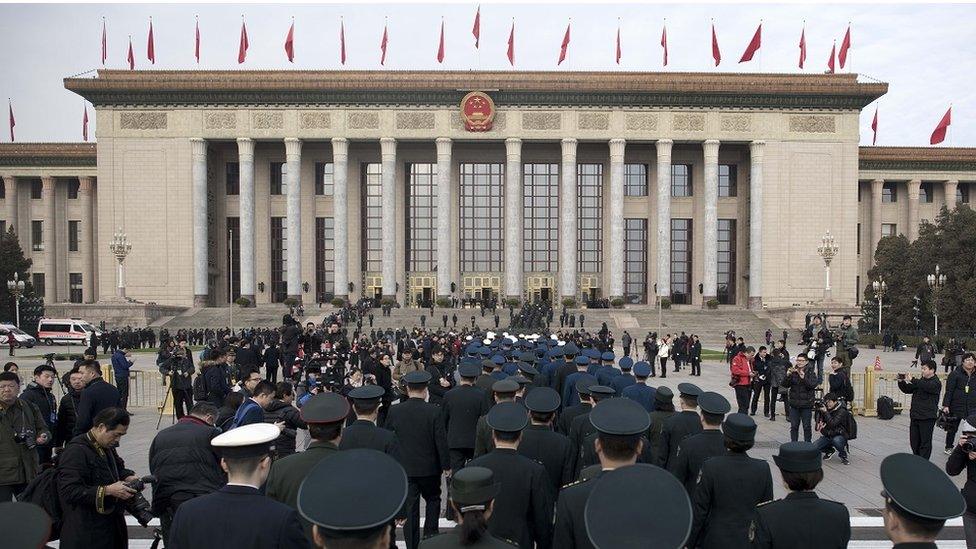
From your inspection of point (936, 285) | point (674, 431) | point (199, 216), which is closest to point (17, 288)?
point (199, 216)

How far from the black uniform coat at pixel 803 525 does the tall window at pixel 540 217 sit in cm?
6072

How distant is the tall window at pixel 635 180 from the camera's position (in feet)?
214

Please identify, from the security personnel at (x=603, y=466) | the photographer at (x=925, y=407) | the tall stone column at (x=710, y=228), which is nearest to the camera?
the security personnel at (x=603, y=466)

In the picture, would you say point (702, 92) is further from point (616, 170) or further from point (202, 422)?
point (202, 422)

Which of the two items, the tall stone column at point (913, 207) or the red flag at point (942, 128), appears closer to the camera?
the red flag at point (942, 128)

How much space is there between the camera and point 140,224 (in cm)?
5966

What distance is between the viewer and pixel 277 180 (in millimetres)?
64812

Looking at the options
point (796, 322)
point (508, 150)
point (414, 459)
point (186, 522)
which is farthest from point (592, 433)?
point (508, 150)

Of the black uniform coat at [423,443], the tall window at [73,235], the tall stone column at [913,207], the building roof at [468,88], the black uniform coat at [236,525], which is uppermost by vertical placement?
the building roof at [468,88]

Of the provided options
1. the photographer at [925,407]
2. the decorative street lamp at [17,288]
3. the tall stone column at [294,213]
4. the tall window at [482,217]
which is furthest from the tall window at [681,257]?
the photographer at [925,407]

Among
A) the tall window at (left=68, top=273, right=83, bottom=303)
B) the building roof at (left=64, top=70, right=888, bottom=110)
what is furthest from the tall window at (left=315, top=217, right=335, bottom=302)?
the tall window at (left=68, top=273, right=83, bottom=303)

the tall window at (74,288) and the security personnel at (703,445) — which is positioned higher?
the security personnel at (703,445)

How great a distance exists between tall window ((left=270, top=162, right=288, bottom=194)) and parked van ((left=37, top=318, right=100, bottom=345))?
21871 millimetres

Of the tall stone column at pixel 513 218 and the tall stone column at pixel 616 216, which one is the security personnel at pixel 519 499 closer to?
the tall stone column at pixel 513 218
